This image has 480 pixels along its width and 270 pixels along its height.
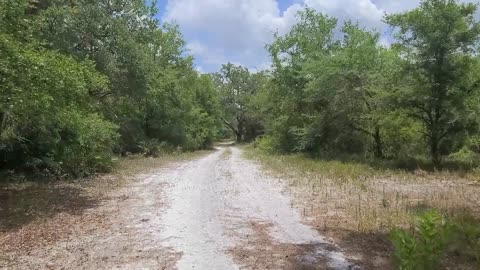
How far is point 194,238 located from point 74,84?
5.79 meters

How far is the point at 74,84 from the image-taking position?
37.4 feet

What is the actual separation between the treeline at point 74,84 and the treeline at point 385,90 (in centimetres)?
1025

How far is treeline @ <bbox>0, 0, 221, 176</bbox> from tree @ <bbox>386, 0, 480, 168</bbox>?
513 inches

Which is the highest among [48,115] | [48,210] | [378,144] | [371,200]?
[48,115]

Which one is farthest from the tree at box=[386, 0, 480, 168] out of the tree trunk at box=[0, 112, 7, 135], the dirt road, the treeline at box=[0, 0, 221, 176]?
the tree trunk at box=[0, 112, 7, 135]

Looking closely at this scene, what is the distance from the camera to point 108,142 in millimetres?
21359

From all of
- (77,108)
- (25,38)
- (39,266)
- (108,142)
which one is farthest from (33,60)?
(108,142)

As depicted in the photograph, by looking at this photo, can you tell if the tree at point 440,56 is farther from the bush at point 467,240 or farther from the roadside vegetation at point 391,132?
the bush at point 467,240

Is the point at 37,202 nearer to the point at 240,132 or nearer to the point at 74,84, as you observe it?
the point at 74,84

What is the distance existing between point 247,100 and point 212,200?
63262 millimetres

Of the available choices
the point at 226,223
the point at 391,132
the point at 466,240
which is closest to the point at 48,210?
the point at 226,223

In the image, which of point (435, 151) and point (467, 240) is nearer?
point (467, 240)

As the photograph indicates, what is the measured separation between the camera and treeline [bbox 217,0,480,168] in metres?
18.8

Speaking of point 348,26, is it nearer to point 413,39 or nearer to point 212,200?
point 413,39
